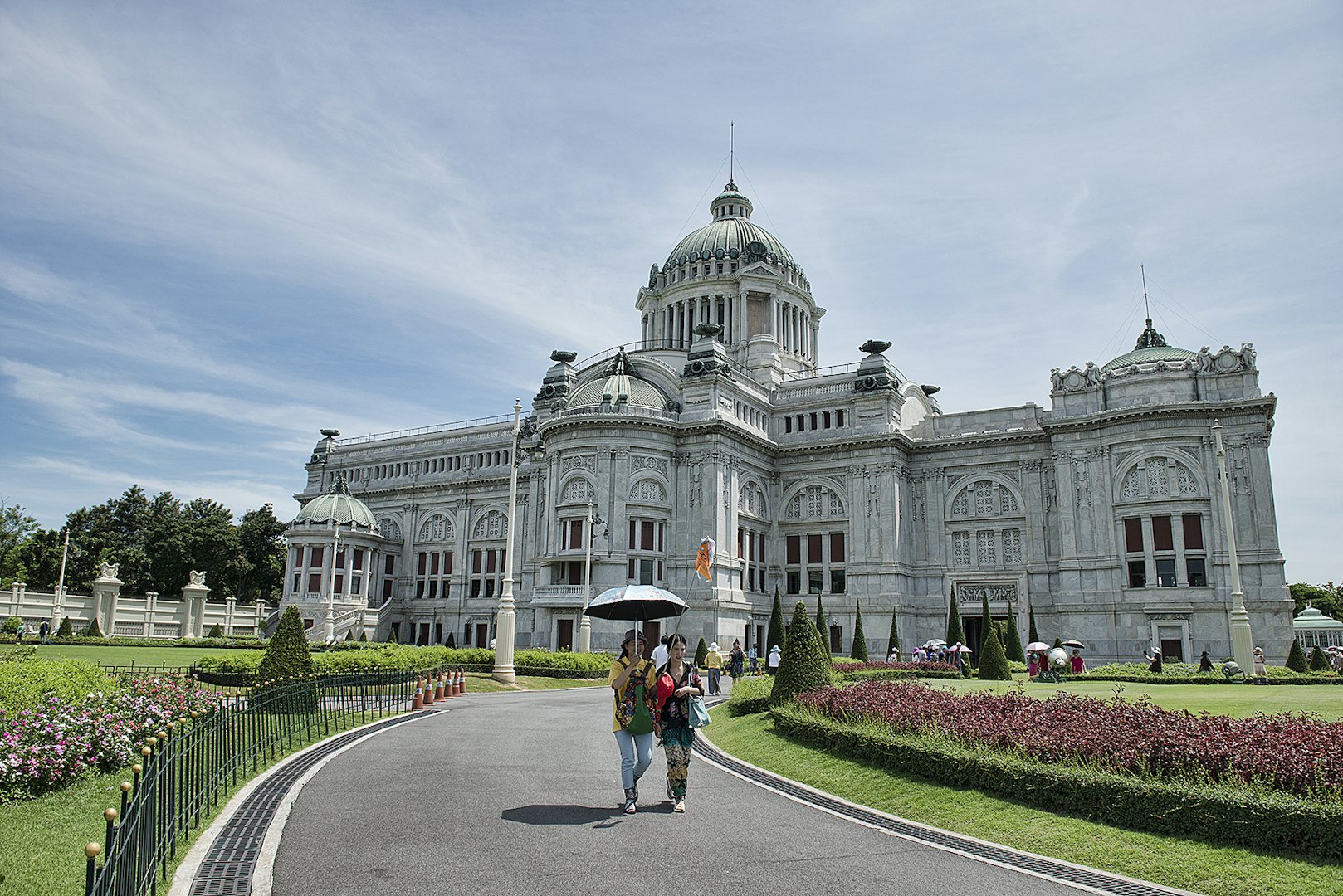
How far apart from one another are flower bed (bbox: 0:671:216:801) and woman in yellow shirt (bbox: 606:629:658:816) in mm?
8251

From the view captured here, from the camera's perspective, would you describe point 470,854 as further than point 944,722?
No

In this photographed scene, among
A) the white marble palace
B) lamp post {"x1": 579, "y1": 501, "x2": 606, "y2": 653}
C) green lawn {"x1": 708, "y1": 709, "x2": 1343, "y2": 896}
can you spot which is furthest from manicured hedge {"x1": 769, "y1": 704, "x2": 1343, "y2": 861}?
the white marble palace

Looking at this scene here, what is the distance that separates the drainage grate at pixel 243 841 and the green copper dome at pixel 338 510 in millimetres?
64391

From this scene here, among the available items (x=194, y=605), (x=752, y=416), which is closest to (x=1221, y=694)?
(x=752, y=416)

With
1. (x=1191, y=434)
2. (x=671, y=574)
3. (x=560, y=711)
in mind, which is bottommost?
(x=560, y=711)

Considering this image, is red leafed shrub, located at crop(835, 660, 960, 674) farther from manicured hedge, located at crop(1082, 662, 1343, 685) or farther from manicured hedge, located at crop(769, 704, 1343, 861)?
manicured hedge, located at crop(769, 704, 1343, 861)

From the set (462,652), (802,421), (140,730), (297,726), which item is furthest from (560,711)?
(802,421)

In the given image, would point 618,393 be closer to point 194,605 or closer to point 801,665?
point 194,605

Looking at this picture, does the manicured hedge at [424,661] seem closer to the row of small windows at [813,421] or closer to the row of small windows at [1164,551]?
the row of small windows at [813,421]

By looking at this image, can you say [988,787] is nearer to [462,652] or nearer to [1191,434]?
[462,652]

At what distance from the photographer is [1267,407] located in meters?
53.2

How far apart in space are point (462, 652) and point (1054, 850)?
35086 mm

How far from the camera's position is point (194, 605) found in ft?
227

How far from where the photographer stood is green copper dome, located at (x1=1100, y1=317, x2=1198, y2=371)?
57.5 metres
